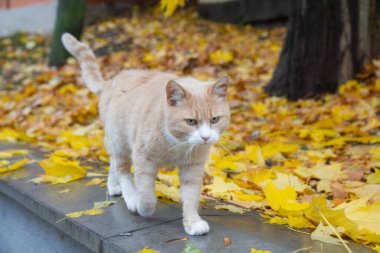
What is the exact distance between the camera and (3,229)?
3.80 m

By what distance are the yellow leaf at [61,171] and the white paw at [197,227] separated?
1261 millimetres

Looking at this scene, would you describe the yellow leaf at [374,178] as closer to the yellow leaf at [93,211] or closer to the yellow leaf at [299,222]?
the yellow leaf at [299,222]

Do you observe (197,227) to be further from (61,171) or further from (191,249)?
(61,171)

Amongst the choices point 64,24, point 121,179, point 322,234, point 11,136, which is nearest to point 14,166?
point 121,179

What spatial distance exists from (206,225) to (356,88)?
12.5ft

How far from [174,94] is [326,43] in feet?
12.3

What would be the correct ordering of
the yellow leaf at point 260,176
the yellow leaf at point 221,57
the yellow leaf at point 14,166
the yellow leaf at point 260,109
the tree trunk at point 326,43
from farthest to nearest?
1. the yellow leaf at point 221,57
2. the tree trunk at point 326,43
3. the yellow leaf at point 260,109
4. the yellow leaf at point 14,166
5. the yellow leaf at point 260,176

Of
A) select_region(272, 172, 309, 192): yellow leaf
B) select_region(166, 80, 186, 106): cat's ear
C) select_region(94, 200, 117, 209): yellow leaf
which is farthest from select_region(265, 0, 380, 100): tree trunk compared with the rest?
select_region(166, 80, 186, 106): cat's ear

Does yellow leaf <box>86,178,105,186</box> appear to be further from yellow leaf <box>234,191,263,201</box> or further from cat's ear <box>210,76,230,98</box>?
cat's ear <box>210,76,230,98</box>

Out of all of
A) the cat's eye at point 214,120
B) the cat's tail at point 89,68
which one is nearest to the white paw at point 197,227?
the cat's eye at point 214,120

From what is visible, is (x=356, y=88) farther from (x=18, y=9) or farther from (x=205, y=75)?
(x=18, y=9)

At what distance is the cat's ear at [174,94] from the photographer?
99.3 inches

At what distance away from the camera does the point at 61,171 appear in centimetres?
353

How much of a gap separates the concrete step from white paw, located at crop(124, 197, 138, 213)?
0.10 feet
